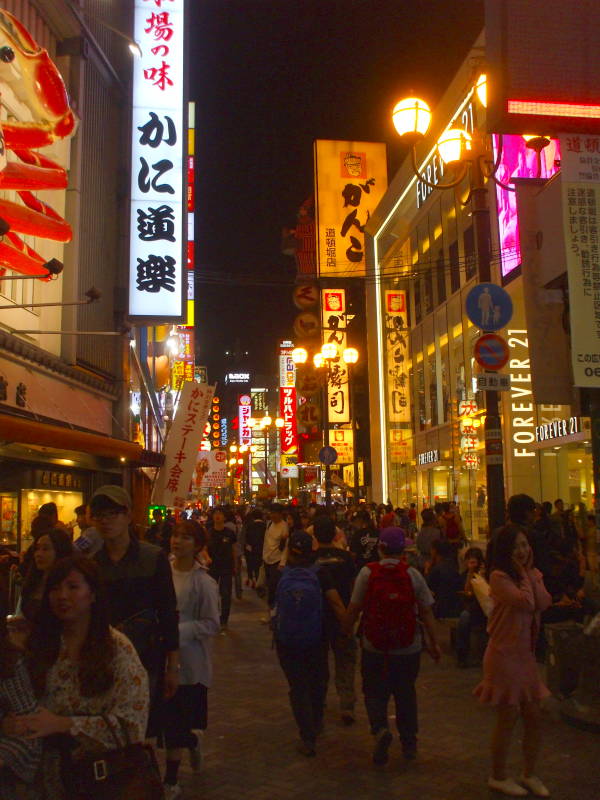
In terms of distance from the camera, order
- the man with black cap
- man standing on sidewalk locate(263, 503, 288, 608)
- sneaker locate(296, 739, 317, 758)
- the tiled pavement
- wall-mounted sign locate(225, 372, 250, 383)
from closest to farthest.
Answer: the man with black cap → the tiled pavement → sneaker locate(296, 739, 317, 758) → man standing on sidewalk locate(263, 503, 288, 608) → wall-mounted sign locate(225, 372, 250, 383)

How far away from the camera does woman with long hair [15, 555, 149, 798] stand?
2.96m

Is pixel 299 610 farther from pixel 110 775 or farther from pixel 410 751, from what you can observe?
pixel 110 775

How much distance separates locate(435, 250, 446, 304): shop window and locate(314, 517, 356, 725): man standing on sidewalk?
2414 cm

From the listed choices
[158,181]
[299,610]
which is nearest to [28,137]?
[158,181]

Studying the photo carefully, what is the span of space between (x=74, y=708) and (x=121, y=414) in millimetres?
18343

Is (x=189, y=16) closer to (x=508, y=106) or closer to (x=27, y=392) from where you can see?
(x=27, y=392)

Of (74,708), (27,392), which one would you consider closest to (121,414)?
(27,392)

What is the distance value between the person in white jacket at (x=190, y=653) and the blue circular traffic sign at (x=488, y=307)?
4949 millimetres

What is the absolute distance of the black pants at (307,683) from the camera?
6.50m

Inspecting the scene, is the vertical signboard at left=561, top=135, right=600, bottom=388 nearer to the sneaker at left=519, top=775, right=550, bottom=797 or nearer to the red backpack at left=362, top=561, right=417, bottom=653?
the red backpack at left=362, top=561, right=417, bottom=653

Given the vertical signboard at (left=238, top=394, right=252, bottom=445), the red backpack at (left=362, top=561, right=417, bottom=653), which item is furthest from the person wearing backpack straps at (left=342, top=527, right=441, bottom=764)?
the vertical signboard at (left=238, top=394, right=252, bottom=445)

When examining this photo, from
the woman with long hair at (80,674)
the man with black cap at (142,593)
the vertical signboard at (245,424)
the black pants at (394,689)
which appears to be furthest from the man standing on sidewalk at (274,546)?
the vertical signboard at (245,424)

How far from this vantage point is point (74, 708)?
9.95 ft

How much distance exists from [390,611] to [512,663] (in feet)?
3.39
